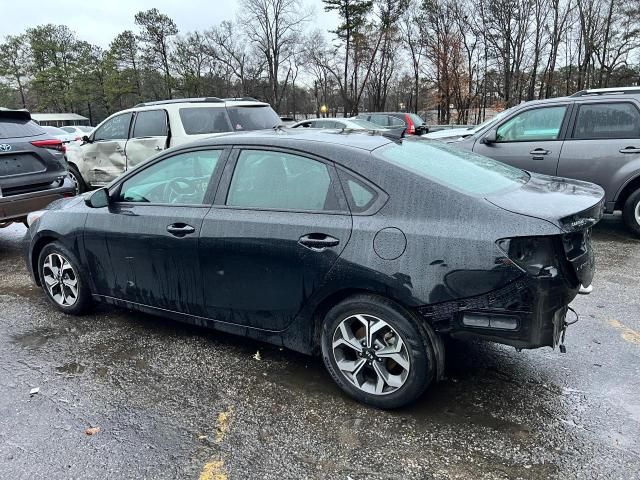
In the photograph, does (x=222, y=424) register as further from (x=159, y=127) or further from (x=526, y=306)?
(x=159, y=127)

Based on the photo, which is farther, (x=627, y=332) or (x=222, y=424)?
(x=627, y=332)

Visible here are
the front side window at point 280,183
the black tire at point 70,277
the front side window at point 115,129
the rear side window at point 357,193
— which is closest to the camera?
the rear side window at point 357,193

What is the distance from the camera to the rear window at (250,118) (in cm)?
777

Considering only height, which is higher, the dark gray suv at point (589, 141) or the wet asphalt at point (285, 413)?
the dark gray suv at point (589, 141)

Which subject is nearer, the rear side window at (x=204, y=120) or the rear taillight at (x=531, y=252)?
the rear taillight at (x=531, y=252)

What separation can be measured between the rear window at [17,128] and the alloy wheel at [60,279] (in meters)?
2.75

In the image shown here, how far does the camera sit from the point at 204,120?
768 cm

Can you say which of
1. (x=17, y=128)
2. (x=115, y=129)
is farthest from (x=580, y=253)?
(x=115, y=129)

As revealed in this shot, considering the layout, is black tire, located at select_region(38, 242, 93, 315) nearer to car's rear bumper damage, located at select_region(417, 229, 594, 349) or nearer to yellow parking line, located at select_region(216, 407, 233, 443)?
yellow parking line, located at select_region(216, 407, 233, 443)

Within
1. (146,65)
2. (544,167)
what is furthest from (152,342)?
(146,65)

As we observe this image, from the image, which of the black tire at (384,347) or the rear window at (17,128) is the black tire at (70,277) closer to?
the black tire at (384,347)

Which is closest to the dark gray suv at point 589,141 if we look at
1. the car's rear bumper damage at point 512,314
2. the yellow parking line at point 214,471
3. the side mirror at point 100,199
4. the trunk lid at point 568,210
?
the trunk lid at point 568,210

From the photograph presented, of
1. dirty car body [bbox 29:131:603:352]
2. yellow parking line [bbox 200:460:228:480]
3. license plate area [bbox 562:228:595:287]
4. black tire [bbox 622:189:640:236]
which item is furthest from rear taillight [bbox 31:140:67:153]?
black tire [bbox 622:189:640:236]

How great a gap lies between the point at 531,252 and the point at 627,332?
192 centimetres
